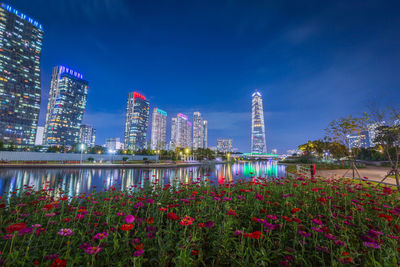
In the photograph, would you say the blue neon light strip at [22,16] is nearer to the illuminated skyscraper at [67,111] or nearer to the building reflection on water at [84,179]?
the illuminated skyscraper at [67,111]

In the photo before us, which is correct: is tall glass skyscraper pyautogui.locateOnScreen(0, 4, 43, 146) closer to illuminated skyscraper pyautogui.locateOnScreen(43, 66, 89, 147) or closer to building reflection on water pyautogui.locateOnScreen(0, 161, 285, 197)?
illuminated skyscraper pyautogui.locateOnScreen(43, 66, 89, 147)

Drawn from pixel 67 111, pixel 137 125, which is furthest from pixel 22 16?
pixel 137 125

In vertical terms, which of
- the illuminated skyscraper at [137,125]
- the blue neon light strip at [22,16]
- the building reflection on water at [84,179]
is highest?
the blue neon light strip at [22,16]

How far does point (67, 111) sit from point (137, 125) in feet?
207

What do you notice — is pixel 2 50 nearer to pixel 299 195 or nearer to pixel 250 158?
pixel 299 195

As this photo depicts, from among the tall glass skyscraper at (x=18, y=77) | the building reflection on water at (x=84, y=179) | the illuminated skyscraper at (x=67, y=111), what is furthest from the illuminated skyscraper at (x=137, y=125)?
the building reflection on water at (x=84, y=179)

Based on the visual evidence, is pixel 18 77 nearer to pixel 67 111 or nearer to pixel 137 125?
pixel 67 111

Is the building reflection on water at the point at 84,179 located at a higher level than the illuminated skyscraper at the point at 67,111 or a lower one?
lower

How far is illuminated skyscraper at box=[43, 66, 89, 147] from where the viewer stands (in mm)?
136500

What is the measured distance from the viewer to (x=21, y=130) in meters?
101

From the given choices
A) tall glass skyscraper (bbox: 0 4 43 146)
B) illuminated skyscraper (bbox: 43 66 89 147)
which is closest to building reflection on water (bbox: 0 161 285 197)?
tall glass skyscraper (bbox: 0 4 43 146)

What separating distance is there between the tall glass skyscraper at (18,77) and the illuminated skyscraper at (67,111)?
3186 centimetres

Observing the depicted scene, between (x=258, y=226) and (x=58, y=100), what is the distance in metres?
179

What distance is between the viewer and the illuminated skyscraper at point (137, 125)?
184m
